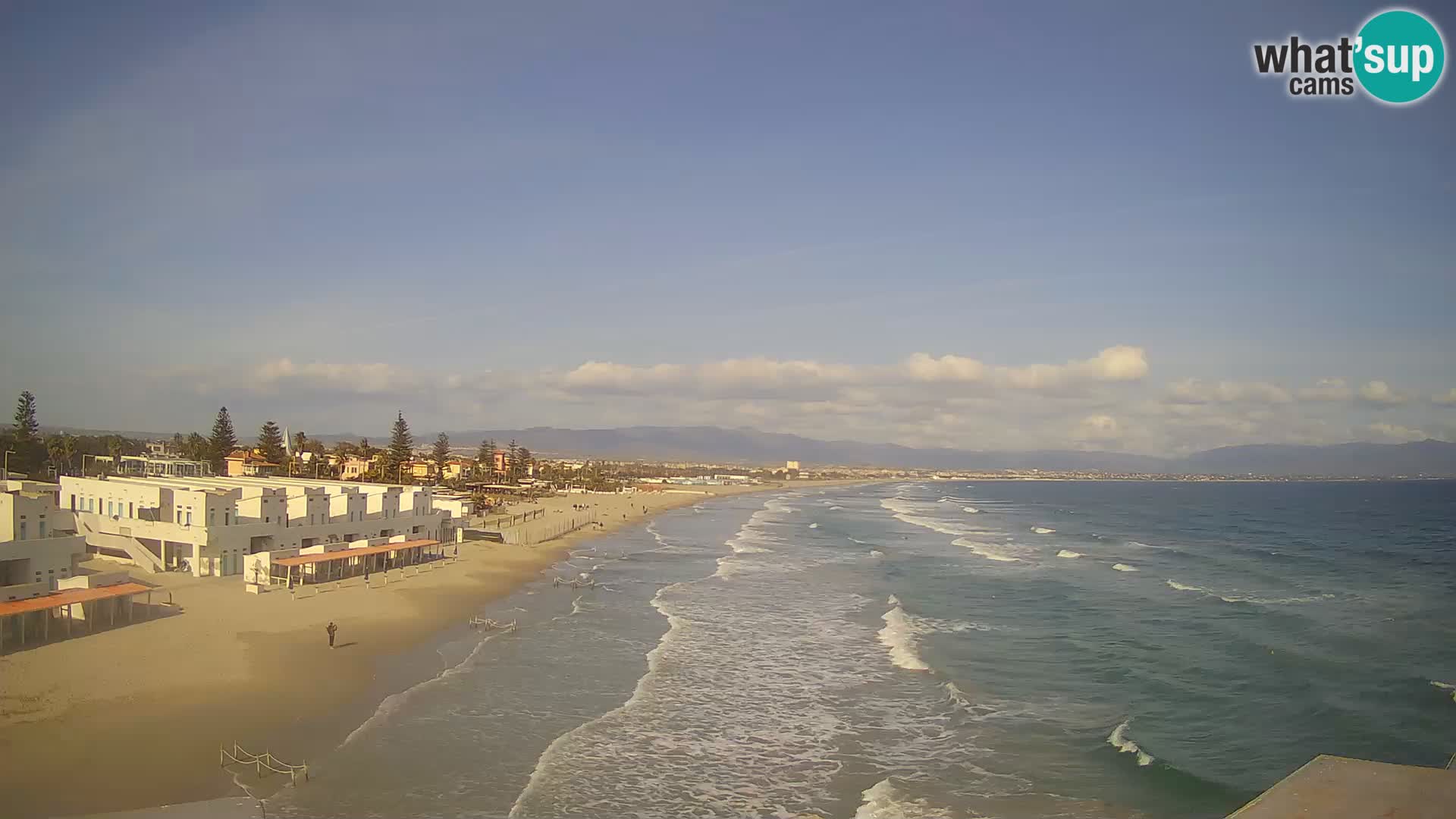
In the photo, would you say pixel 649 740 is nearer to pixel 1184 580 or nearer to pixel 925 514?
pixel 1184 580

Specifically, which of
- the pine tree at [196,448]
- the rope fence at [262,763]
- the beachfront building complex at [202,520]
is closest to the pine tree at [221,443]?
the pine tree at [196,448]

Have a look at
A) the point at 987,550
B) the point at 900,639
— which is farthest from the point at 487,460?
the point at 900,639

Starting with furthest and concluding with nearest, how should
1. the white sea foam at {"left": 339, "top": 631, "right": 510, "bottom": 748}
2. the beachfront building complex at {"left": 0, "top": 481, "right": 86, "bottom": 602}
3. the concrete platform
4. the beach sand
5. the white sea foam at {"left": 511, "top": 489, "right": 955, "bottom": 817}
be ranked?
the beachfront building complex at {"left": 0, "top": 481, "right": 86, "bottom": 602}, the white sea foam at {"left": 339, "top": 631, "right": 510, "bottom": 748}, the white sea foam at {"left": 511, "top": 489, "right": 955, "bottom": 817}, the beach sand, the concrete platform

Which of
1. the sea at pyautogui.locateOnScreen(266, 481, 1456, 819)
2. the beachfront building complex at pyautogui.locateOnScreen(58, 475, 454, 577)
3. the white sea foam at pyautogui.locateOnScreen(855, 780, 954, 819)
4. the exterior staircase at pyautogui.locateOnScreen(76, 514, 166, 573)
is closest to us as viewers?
the white sea foam at pyautogui.locateOnScreen(855, 780, 954, 819)

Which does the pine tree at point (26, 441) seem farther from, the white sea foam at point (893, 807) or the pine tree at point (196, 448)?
the white sea foam at point (893, 807)

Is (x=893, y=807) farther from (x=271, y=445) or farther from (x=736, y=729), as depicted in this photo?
(x=271, y=445)

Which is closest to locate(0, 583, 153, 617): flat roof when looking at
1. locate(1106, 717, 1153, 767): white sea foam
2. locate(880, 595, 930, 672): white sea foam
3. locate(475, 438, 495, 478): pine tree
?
locate(880, 595, 930, 672): white sea foam

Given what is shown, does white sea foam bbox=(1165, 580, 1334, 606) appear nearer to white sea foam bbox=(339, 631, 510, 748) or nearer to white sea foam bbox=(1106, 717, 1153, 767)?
white sea foam bbox=(1106, 717, 1153, 767)
